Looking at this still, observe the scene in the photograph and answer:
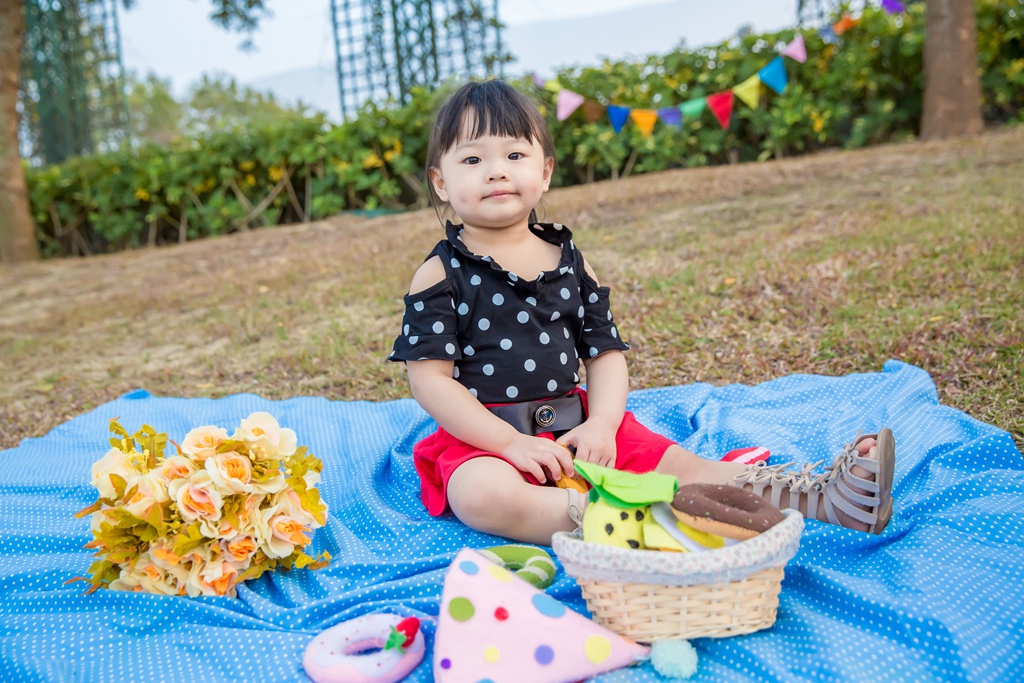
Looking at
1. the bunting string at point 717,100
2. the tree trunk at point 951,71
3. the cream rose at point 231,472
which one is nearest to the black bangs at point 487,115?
the cream rose at point 231,472

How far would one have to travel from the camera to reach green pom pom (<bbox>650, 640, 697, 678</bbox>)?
136 cm

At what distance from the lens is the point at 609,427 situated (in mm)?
2018

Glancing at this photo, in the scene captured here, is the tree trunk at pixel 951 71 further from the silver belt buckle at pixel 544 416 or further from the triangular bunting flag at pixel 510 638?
the triangular bunting flag at pixel 510 638

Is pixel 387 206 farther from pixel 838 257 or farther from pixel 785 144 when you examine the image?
pixel 838 257

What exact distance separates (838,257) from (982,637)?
2897 millimetres

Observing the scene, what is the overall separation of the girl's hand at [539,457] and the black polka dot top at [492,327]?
21cm

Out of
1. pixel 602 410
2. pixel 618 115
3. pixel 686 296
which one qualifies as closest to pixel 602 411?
pixel 602 410

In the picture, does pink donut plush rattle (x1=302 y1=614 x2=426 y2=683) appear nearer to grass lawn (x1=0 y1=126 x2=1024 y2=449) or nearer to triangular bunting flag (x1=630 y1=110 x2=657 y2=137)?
grass lawn (x1=0 y1=126 x2=1024 y2=449)

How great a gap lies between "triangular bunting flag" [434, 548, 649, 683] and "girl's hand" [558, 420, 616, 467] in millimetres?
558

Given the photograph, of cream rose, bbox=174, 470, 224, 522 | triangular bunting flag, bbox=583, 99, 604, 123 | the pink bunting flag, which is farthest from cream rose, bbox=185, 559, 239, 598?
the pink bunting flag

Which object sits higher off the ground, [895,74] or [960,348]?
[895,74]

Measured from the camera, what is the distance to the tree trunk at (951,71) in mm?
6695

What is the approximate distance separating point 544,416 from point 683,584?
2.55 ft

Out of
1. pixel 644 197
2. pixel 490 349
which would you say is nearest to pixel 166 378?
pixel 490 349
